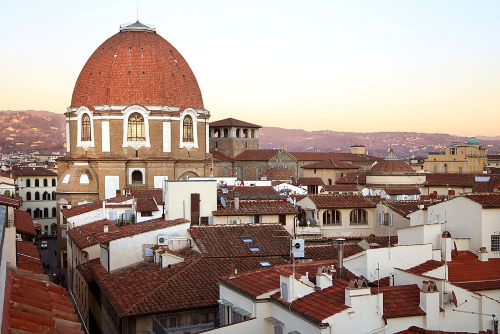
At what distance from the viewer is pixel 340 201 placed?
34219 millimetres

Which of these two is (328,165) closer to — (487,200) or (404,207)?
(404,207)

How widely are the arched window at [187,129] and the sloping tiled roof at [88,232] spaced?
20.6 meters

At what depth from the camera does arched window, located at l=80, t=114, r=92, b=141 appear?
57.9 metres

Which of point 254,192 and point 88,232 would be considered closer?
point 88,232

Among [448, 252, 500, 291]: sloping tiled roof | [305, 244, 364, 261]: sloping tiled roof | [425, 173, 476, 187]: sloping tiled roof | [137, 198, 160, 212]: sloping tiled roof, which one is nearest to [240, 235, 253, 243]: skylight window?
[305, 244, 364, 261]: sloping tiled roof

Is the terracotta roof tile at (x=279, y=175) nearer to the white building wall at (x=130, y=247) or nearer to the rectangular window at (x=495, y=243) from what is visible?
the white building wall at (x=130, y=247)

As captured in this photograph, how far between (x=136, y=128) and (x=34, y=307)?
45.7 m

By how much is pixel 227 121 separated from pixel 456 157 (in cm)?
3285

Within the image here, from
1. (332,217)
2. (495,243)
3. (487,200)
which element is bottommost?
(332,217)

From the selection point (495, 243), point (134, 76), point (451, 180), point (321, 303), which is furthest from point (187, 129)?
point (321, 303)

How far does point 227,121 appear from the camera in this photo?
93.4 metres

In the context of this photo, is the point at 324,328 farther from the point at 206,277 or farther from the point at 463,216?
the point at 463,216

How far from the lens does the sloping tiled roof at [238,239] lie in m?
24.8

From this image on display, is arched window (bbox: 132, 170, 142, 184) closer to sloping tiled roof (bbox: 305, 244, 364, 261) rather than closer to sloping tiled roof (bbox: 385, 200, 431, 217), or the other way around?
sloping tiled roof (bbox: 385, 200, 431, 217)
